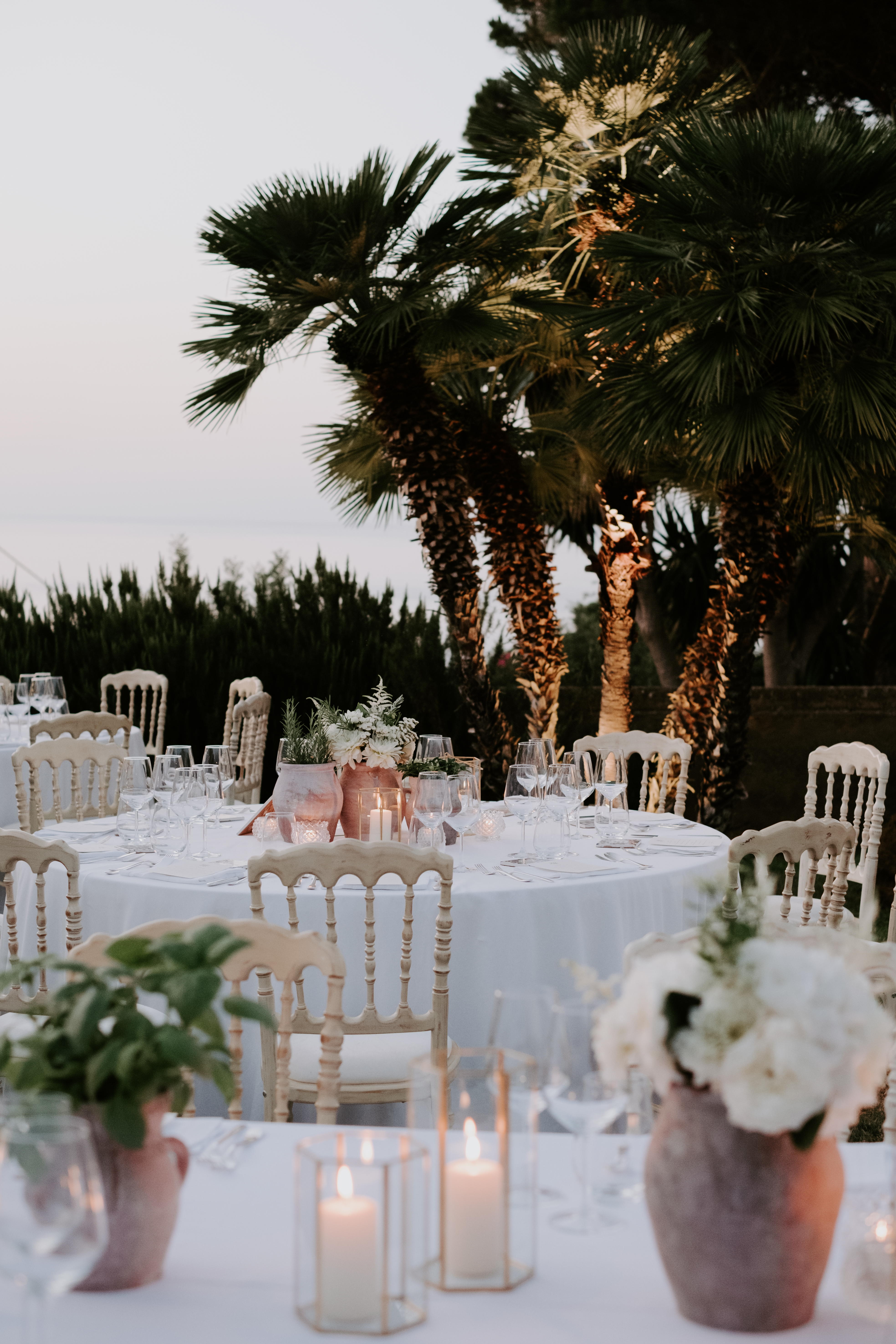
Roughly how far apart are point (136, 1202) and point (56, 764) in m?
3.59

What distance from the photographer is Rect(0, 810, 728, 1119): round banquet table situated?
10.5ft

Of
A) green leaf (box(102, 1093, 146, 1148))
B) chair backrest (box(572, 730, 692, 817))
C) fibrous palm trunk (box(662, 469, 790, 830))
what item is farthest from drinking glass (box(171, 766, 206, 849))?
fibrous palm trunk (box(662, 469, 790, 830))

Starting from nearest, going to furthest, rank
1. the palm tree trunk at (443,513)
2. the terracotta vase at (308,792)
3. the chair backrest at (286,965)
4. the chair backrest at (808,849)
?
the chair backrest at (286,965) → the chair backrest at (808,849) → the terracotta vase at (308,792) → the palm tree trunk at (443,513)

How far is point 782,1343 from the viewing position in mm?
1077

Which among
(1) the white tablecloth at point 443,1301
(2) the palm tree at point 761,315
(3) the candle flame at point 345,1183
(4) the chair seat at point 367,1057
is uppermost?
(2) the palm tree at point 761,315

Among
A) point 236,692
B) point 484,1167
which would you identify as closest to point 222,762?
point 484,1167

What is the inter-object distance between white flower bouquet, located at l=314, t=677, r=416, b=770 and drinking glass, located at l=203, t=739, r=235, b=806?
0.55 ft

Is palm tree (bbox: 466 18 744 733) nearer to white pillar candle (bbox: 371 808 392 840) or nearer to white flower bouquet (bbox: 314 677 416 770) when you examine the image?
white flower bouquet (bbox: 314 677 416 770)

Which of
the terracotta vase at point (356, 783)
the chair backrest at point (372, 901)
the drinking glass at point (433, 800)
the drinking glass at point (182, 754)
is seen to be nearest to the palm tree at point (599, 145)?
the terracotta vase at point (356, 783)

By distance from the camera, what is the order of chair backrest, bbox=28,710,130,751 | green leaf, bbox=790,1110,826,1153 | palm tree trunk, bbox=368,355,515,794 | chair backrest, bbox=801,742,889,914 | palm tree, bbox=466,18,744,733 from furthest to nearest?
palm tree, bbox=466,18,744,733 < palm tree trunk, bbox=368,355,515,794 < chair backrest, bbox=28,710,130,751 < chair backrest, bbox=801,742,889,914 < green leaf, bbox=790,1110,826,1153

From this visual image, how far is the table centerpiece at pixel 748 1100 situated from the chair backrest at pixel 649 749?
392 cm

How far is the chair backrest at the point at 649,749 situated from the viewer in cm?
518

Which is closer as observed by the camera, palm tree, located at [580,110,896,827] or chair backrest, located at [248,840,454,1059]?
chair backrest, located at [248,840,454,1059]

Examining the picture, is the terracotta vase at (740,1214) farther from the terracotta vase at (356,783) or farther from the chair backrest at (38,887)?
the terracotta vase at (356,783)
